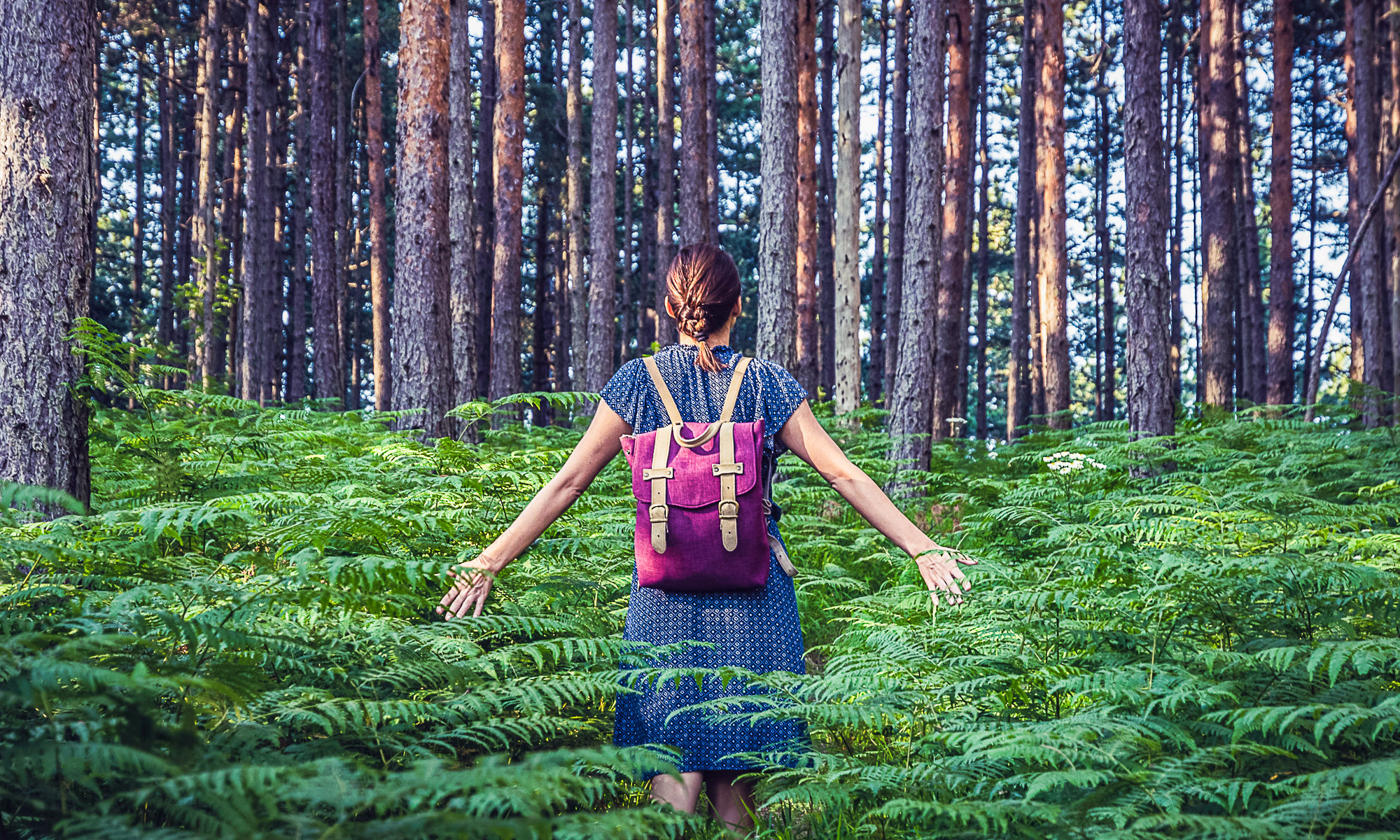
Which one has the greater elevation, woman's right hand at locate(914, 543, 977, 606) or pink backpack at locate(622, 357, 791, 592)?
pink backpack at locate(622, 357, 791, 592)

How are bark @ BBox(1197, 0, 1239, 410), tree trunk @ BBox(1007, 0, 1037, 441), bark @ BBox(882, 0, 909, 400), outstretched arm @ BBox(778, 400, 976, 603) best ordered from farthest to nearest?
tree trunk @ BBox(1007, 0, 1037, 441) → bark @ BBox(882, 0, 909, 400) → bark @ BBox(1197, 0, 1239, 410) → outstretched arm @ BBox(778, 400, 976, 603)

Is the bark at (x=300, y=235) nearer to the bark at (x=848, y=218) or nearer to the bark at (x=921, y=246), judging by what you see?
the bark at (x=848, y=218)

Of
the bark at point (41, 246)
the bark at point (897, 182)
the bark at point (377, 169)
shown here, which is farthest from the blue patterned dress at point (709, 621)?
→ the bark at point (897, 182)

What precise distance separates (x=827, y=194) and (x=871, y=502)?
25.0 meters

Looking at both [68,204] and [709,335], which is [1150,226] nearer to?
[709,335]

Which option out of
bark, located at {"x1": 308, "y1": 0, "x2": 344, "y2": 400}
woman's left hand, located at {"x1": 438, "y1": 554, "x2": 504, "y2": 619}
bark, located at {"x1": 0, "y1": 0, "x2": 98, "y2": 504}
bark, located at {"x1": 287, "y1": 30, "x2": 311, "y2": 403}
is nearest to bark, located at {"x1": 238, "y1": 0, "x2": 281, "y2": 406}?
bark, located at {"x1": 287, "y1": 30, "x2": 311, "y2": 403}

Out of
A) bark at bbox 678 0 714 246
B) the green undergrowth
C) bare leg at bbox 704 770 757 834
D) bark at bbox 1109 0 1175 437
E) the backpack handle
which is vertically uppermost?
bark at bbox 678 0 714 246

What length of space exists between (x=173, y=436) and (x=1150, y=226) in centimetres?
837

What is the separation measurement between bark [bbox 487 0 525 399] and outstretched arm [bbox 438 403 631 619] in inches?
472

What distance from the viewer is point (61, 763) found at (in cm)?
162

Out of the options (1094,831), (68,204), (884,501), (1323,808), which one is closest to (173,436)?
(68,204)

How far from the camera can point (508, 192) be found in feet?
49.0

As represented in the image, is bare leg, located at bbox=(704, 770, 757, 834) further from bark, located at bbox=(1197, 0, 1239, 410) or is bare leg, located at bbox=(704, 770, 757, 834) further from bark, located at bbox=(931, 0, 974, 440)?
bark, located at bbox=(1197, 0, 1239, 410)

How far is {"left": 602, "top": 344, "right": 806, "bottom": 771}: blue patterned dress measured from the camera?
270cm
